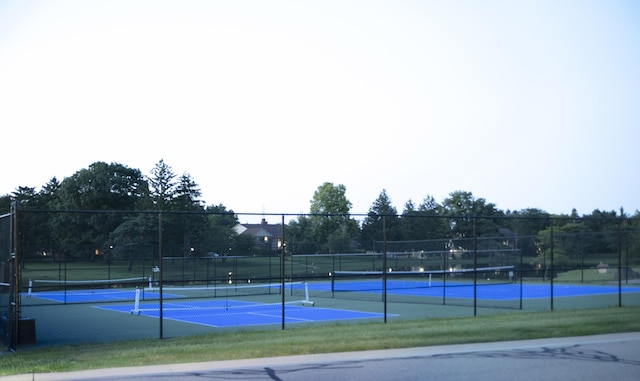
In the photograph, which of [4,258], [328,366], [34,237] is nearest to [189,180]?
[34,237]

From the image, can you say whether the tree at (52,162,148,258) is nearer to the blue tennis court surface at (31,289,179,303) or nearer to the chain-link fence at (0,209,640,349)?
the chain-link fence at (0,209,640,349)

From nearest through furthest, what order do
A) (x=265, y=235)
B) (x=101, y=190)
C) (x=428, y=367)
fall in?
(x=428, y=367), (x=101, y=190), (x=265, y=235)

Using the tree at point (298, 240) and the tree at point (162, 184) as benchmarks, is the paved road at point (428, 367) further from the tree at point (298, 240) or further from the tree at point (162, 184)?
the tree at point (162, 184)

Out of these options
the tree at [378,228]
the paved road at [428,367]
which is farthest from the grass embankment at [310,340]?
the tree at [378,228]

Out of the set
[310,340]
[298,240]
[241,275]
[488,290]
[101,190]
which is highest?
[101,190]

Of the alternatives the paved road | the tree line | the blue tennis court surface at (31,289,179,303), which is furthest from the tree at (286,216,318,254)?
the paved road

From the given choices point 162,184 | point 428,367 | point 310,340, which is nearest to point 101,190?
point 162,184

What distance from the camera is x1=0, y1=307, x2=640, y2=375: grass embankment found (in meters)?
12.2

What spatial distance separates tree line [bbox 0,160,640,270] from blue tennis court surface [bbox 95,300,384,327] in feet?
7.21

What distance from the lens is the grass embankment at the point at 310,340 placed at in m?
12.2

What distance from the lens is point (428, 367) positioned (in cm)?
1149

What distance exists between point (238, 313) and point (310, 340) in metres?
10.5

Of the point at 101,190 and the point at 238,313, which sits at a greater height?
the point at 101,190

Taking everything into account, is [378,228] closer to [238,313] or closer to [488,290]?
[488,290]
